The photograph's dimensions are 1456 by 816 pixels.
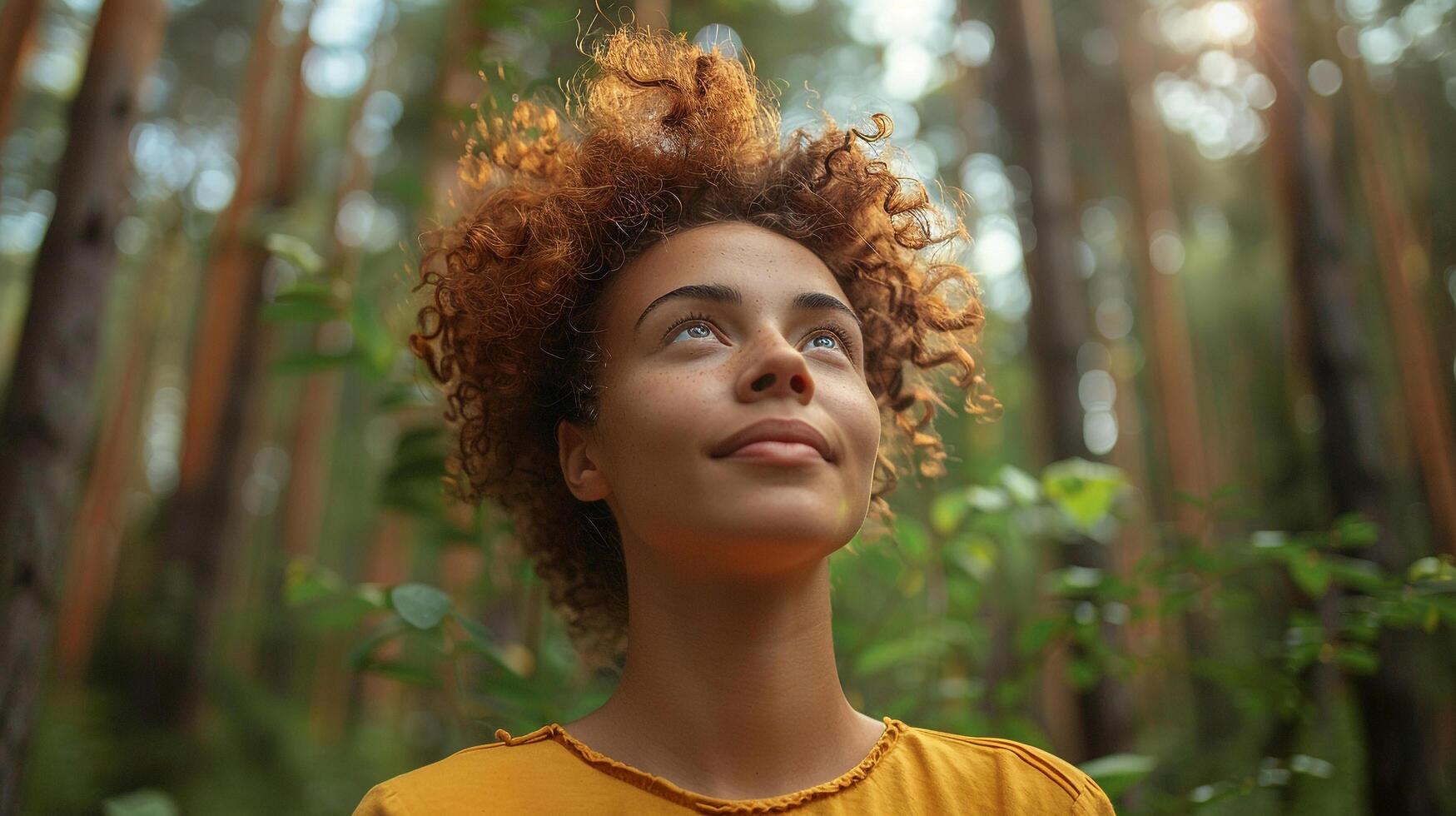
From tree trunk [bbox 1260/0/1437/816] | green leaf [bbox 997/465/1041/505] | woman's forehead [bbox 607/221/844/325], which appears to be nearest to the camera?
woman's forehead [bbox 607/221/844/325]

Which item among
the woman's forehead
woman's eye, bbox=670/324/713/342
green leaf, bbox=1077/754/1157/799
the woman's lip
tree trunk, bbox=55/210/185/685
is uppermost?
tree trunk, bbox=55/210/185/685

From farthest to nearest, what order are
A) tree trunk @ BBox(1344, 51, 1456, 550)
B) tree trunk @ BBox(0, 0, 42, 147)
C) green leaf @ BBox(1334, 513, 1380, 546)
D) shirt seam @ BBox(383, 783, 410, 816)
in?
tree trunk @ BBox(1344, 51, 1456, 550), tree trunk @ BBox(0, 0, 42, 147), green leaf @ BBox(1334, 513, 1380, 546), shirt seam @ BBox(383, 783, 410, 816)

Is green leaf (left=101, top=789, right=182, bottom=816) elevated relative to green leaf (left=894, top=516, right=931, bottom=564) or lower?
lower

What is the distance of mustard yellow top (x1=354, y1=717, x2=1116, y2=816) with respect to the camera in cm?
129

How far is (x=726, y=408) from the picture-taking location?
1318mm

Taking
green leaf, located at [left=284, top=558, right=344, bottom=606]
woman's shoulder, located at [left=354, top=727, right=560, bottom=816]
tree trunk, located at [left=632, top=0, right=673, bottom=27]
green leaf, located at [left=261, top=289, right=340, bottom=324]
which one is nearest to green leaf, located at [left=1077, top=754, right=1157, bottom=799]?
woman's shoulder, located at [left=354, top=727, right=560, bottom=816]

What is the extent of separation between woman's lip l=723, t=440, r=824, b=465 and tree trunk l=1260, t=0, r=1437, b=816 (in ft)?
8.74

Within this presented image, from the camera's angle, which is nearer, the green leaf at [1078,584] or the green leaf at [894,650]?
the green leaf at [1078,584]

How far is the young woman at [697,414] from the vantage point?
131cm

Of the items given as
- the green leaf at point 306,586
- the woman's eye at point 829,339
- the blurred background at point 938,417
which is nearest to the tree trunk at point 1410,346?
the blurred background at point 938,417

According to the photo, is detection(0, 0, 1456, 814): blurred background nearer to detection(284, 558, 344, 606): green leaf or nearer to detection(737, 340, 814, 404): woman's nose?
→ detection(284, 558, 344, 606): green leaf

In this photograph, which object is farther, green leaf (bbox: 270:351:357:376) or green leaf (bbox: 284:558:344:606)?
green leaf (bbox: 270:351:357:376)

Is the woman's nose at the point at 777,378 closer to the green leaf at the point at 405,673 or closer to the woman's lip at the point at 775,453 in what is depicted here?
the woman's lip at the point at 775,453

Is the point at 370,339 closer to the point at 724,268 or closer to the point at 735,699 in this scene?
the point at 724,268
